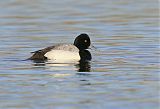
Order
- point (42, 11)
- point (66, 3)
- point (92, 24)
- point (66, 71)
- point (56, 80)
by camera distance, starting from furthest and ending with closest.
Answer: point (66, 3) < point (42, 11) < point (92, 24) < point (66, 71) < point (56, 80)

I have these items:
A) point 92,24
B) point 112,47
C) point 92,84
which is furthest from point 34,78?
point 92,24

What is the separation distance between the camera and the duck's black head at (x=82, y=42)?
1536 centimetres

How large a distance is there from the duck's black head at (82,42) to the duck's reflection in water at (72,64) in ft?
0.80

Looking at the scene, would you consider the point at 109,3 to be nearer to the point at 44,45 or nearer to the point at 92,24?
the point at 92,24

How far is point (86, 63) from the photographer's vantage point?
1441cm

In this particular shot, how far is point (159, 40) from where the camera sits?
54.9ft

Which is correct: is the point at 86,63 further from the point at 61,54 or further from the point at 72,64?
the point at 61,54

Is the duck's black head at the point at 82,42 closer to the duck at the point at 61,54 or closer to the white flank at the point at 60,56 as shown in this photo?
the duck at the point at 61,54

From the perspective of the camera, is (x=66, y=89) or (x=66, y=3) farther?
(x=66, y=3)

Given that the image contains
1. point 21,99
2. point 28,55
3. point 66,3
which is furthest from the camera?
point 66,3

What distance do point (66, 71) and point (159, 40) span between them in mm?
4391

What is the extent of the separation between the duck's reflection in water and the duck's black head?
0.80 ft

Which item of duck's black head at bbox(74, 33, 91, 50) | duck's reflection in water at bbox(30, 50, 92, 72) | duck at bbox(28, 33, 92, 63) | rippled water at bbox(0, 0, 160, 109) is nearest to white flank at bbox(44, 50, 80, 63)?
duck at bbox(28, 33, 92, 63)

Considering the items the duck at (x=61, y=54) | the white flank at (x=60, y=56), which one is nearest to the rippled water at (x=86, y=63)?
the duck at (x=61, y=54)
